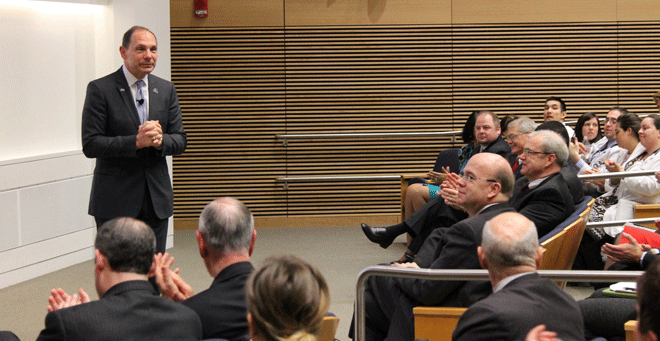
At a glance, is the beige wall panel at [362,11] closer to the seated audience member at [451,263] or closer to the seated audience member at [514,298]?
the seated audience member at [451,263]

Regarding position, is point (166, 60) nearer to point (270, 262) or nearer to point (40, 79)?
point (40, 79)

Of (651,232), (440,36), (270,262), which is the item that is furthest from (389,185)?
(270,262)

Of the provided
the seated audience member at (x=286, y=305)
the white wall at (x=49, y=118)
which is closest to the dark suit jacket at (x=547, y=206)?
the seated audience member at (x=286, y=305)

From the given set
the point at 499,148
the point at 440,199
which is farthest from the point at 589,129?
the point at 440,199

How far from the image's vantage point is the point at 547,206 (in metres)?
4.02

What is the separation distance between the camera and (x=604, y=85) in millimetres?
8445

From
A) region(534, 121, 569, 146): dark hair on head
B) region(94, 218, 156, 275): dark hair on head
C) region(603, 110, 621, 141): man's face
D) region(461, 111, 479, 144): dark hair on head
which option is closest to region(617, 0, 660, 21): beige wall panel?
region(603, 110, 621, 141): man's face

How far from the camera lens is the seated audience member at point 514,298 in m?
2.13

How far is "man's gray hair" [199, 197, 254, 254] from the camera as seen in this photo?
2.50m

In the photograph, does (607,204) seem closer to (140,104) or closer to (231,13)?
(140,104)

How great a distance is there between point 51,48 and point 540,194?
427cm

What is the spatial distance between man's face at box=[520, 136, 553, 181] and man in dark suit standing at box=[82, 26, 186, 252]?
81.8 inches

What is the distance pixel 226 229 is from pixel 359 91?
19.5ft

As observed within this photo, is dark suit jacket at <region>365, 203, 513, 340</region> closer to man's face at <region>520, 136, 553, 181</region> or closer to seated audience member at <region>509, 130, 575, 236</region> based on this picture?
seated audience member at <region>509, 130, 575, 236</region>
